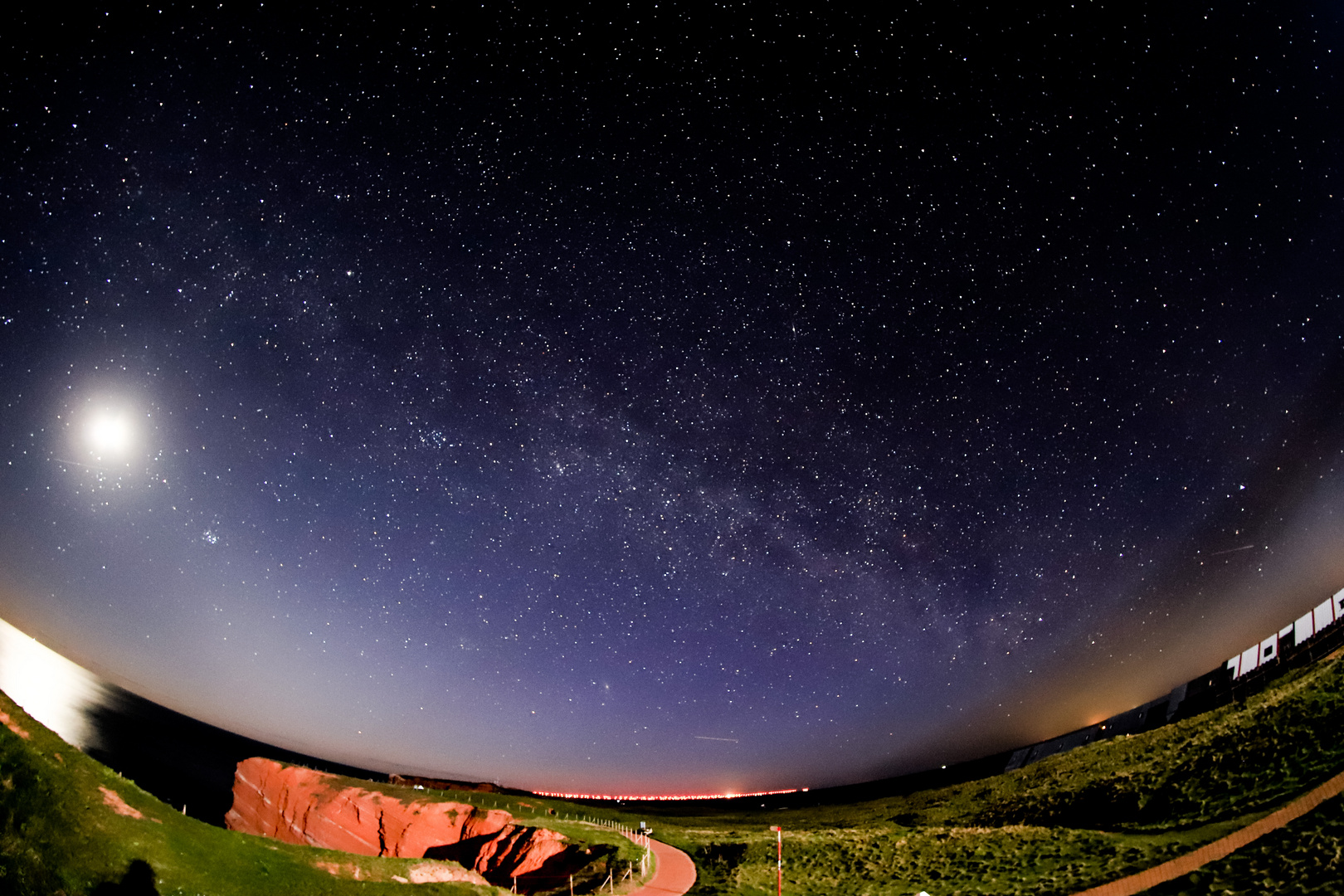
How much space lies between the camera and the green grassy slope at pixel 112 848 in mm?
17109

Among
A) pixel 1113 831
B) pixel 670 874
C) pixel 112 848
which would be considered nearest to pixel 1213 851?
pixel 1113 831

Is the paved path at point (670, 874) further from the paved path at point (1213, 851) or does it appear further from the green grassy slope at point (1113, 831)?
the paved path at point (1213, 851)

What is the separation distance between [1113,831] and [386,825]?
184 feet

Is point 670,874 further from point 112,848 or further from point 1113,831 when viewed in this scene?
point 112,848

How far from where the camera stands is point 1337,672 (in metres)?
39.3

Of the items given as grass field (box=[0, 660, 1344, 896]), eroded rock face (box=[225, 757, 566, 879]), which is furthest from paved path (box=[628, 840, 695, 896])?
eroded rock face (box=[225, 757, 566, 879])

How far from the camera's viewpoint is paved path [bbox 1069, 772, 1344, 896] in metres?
19.6

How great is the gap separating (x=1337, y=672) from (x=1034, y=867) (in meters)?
32.4

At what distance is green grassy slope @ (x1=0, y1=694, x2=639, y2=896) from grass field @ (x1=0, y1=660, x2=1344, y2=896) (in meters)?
0.06

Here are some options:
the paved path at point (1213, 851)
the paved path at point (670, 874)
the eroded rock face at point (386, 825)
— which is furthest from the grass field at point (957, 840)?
the eroded rock face at point (386, 825)

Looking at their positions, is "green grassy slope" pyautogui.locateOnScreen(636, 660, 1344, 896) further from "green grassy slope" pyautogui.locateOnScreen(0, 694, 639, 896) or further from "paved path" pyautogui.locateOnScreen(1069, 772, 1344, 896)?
"green grassy slope" pyautogui.locateOnScreen(0, 694, 639, 896)

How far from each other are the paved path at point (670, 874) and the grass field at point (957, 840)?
0.97 m

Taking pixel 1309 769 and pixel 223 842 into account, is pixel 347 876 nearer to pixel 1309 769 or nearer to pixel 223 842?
pixel 223 842

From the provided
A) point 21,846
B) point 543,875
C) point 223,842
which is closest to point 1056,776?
point 543,875
